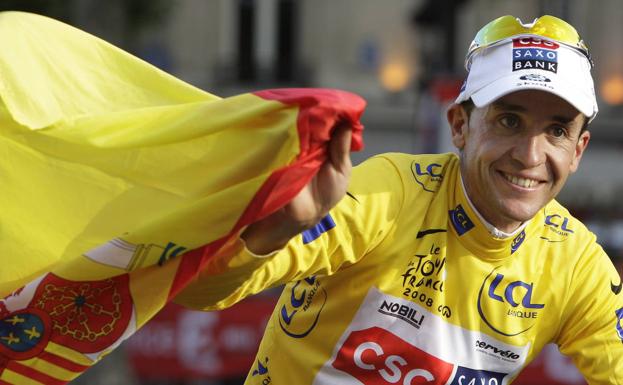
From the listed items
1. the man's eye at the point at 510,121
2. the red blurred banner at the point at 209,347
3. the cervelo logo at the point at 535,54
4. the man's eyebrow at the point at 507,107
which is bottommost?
the red blurred banner at the point at 209,347

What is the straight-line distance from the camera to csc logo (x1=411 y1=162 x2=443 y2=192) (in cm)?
355

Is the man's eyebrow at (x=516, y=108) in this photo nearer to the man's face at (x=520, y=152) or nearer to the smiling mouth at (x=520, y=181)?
the man's face at (x=520, y=152)

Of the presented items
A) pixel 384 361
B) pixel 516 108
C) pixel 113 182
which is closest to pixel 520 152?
pixel 516 108

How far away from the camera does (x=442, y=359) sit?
349 cm

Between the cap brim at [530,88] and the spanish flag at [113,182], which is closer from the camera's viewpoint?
the spanish flag at [113,182]

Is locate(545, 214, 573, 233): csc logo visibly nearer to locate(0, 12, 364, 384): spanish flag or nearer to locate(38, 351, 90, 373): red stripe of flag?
locate(0, 12, 364, 384): spanish flag

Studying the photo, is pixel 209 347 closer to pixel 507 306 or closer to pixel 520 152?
pixel 507 306

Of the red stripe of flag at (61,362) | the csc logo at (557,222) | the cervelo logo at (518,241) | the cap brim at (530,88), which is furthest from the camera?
the csc logo at (557,222)

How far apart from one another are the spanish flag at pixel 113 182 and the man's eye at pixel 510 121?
840 millimetres

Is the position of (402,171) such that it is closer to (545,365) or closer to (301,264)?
(301,264)

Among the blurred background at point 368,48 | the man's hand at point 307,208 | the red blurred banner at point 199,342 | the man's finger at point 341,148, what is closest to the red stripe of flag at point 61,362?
the man's hand at point 307,208

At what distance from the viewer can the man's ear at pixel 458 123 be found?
3622 millimetres

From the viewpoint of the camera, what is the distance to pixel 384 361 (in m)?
3.47

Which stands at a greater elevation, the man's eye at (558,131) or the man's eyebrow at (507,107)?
the man's eyebrow at (507,107)
